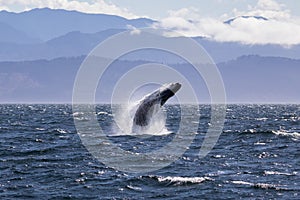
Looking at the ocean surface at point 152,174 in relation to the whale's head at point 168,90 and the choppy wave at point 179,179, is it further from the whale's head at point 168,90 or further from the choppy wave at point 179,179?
the whale's head at point 168,90

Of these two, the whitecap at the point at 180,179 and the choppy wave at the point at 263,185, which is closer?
the choppy wave at the point at 263,185

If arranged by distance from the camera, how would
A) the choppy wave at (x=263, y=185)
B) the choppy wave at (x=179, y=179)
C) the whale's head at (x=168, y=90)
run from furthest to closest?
the whale's head at (x=168, y=90), the choppy wave at (x=179, y=179), the choppy wave at (x=263, y=185)

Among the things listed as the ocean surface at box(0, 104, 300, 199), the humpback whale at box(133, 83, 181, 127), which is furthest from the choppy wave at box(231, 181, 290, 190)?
the humpback whale at box(133, 83, 181, 127)

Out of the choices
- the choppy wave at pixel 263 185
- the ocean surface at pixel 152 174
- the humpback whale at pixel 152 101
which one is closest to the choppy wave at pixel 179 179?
the ocean surface at pixel 152 174

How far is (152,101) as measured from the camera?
33.8m

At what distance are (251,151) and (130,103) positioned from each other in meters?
8.36

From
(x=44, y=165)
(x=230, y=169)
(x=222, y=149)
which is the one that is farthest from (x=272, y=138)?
(x=44, y=165)

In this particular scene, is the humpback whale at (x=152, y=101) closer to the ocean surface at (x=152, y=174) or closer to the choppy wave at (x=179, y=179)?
the ocean surface at (x=152, y=174)

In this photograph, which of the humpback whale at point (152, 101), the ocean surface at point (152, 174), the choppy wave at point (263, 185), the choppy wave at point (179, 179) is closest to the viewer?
the ocean surface at point (152, 174)

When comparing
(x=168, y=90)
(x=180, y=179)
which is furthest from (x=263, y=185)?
(x=168, y=90)

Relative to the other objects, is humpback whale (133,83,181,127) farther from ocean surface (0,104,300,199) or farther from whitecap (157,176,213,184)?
whitecap (157,176,213,184)

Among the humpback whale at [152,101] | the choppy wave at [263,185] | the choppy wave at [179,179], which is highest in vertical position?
the humpback whale at [152,101]

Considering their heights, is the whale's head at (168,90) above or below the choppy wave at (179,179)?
above

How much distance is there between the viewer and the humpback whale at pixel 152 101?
32.0m
